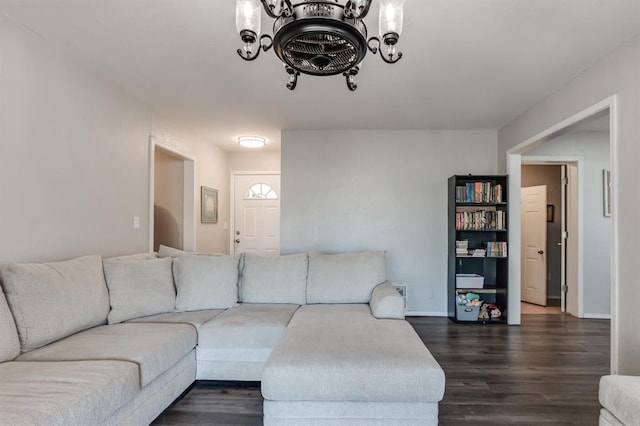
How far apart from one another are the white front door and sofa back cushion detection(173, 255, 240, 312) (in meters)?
3.10

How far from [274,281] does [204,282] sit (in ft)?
1.97

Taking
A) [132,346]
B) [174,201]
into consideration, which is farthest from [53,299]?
[174,201]

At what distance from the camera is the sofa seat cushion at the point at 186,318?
2.52 metres

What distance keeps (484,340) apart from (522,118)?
2445mm

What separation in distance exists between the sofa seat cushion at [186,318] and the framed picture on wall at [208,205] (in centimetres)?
254

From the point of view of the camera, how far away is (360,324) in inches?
95.9

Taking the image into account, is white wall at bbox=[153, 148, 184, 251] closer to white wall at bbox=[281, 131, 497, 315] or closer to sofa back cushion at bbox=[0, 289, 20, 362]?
white wall at bbox=[281, 131, 497, 315]

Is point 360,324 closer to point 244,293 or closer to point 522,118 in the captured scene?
point 244,293

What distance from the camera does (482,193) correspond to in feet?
13.9

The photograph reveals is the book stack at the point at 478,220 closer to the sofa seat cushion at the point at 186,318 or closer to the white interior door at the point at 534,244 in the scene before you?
the white interior door at the point at 534,244

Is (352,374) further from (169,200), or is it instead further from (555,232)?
(555,232)

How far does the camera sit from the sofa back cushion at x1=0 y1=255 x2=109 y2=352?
1.88 m

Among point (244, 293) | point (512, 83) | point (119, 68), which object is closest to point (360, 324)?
point (244, 293)

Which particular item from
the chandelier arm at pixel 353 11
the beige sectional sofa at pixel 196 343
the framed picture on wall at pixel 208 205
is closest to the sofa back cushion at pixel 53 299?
the beige sectional sofa at pixel 196 343
